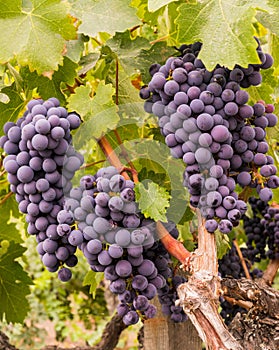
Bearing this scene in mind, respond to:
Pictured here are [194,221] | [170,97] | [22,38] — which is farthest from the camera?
[194,221]

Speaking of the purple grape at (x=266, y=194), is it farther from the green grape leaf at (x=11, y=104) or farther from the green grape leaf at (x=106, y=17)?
the green grape leaf at (x=11, y=104)

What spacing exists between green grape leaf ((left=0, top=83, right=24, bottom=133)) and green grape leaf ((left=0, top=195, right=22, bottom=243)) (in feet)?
1.93

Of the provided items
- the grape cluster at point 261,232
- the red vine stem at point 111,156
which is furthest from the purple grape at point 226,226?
the grape cluster at point 261,232

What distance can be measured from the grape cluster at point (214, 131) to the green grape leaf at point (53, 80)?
269mm

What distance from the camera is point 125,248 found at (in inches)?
39.8

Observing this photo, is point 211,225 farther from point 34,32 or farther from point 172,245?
point 34,32

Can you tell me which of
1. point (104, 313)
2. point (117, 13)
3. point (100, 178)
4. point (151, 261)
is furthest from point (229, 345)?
point (104, 313)

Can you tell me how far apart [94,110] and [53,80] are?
17 centimetres

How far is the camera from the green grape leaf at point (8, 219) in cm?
183

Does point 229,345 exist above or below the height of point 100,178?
below

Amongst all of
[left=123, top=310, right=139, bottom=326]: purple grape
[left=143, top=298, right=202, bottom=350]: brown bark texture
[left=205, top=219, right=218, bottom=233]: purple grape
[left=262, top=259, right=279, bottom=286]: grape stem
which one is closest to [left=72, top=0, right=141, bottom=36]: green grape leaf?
[left=205, top=219, right=218, bottom=233]: purple grape

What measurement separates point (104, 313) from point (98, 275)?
9.92 ft

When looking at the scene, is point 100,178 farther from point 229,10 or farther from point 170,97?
point 229,10

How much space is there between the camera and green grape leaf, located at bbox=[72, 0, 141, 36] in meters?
1.19
